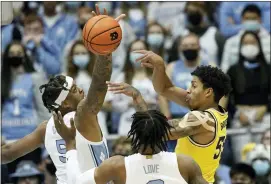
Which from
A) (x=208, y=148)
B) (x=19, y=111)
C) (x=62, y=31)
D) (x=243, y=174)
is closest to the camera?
(x=208, y=148)

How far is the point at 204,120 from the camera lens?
7887mm

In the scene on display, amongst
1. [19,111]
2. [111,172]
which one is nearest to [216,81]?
[111,172]

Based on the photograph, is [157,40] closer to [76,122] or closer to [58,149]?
[58,149]

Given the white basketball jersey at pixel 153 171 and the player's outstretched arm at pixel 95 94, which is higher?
the player's outstretched arm at pixel 95 94

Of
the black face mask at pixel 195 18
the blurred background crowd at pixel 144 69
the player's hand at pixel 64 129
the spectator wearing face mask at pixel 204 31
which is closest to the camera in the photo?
the player's hand at pixel 64 129

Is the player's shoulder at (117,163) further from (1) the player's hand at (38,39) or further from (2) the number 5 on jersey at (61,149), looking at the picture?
(1) the player's hand at (38,39)

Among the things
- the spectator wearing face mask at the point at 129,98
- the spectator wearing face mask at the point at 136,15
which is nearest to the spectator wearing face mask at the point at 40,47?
the spectator wearing face mask at the point at 129,98

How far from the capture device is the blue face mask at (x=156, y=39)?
42.6 feet

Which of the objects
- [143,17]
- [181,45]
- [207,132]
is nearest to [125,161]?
[207,132]

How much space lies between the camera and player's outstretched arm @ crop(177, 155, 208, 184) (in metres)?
6.82

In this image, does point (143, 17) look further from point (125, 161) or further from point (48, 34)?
point (125, 161)

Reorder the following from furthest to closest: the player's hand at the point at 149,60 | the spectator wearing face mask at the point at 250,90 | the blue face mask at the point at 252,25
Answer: the blue face mask at the point at 252,25 → the spectator wearing face mask at the point at 250,90 → the player's hand at the point at 149,60

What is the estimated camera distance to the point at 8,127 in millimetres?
12156

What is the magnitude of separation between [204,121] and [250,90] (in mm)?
4614
